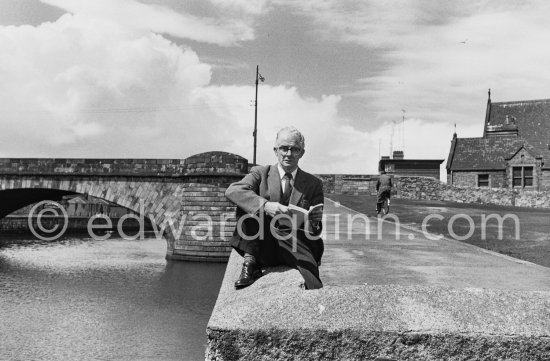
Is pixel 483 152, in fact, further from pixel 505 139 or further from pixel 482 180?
pixel 482 180

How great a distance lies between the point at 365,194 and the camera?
100ft

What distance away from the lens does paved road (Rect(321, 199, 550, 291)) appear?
655 cm

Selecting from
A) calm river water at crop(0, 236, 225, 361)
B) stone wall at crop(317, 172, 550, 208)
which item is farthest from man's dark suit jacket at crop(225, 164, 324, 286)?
stone wall at crop(317, 172, 550, 208)

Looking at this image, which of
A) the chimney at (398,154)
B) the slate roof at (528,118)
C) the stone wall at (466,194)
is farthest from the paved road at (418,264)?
the chimney at (398,154)

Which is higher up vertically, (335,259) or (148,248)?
(335,259)

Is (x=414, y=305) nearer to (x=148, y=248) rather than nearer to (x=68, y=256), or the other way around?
(x=68, y=256)

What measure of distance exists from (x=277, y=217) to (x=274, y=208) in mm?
82

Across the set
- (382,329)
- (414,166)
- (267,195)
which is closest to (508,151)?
(414,166)

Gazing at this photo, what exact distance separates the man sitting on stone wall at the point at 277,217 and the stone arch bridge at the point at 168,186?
17.9 metres

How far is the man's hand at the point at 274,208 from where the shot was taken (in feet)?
12.0

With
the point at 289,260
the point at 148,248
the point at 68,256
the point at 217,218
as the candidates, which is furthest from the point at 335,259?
the point at 148,248

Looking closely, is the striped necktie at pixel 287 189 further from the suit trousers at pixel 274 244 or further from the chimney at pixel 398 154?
the chimney at pixel 398 154

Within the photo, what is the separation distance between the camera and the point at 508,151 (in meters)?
38.2

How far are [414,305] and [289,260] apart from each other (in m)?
0.97
